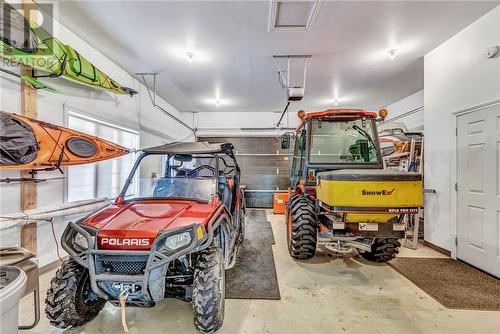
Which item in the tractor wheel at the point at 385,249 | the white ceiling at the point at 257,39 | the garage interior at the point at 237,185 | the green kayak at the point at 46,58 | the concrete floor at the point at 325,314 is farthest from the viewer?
the tractor wheel at the point at 385,249

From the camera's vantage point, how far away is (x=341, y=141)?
11.9ft

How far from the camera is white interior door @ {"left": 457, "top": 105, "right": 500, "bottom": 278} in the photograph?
9.81ft

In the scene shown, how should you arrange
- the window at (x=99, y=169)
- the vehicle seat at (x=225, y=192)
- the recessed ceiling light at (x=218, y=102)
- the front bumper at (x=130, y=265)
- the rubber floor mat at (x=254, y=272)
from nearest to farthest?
the front bumper at (x=130, y=265) < the rubber floor mat at (x=254, y=272) < the vehicle seat at (x=225, y=192) < the window at (x=99, y=169) < the recessed ceiling light at (x=218, y=102)

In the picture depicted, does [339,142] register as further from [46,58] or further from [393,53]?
[46,58]

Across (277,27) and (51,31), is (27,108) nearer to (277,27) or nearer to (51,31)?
(51,31)

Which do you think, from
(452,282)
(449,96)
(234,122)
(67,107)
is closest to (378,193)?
(452,282)

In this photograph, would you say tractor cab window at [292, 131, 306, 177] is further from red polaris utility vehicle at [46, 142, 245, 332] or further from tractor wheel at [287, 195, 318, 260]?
red polaris utility vehicle at [46, 142, 245, 332]

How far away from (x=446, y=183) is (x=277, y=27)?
353 cm

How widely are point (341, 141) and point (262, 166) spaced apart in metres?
5.00

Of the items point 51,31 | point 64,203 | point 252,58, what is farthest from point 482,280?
point 51,31

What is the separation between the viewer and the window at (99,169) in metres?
3.57

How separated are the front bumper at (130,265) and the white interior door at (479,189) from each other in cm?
364

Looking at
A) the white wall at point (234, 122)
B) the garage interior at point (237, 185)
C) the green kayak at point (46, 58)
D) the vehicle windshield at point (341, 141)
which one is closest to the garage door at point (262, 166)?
the white wall at point (234, 122)

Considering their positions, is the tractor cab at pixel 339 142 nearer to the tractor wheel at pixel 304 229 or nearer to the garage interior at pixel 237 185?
the garage interior at pixel 237 185
